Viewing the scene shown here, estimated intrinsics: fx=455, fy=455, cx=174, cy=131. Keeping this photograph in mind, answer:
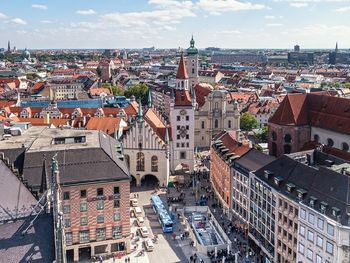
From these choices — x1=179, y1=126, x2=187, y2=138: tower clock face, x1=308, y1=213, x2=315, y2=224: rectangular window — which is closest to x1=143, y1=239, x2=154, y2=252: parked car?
x1=308, y1=213, x2=315, y2=224: rectangular window

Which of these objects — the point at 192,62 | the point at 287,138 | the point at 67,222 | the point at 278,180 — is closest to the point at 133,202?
the point at 67,222

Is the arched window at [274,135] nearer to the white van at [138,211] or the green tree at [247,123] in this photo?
the white van at [138,211]

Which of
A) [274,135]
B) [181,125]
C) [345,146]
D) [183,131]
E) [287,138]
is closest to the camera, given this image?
[345,146]

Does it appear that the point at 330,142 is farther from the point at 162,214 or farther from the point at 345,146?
the point at 162,214

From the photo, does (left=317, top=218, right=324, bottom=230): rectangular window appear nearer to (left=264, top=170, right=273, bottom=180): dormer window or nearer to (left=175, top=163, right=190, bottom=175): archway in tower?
(left=264, top=170, right=273, bottom=180): dormer window

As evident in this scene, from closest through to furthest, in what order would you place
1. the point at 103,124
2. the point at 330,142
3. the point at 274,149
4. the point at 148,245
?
the point at 148,245 < the point at 330,142 < the point at 274,149 < the point at 103,124

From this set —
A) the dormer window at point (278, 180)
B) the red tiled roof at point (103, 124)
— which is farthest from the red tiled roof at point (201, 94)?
the dormer window at point (278, 180)
